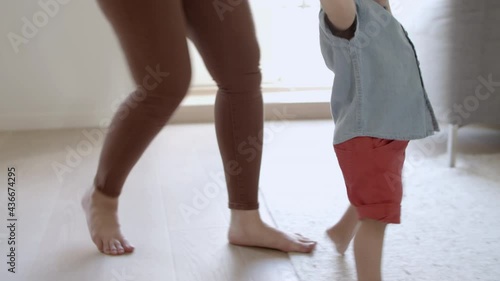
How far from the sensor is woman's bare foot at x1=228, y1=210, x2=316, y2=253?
121cm

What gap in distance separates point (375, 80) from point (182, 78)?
1.27 ft

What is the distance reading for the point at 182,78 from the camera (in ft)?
3.69

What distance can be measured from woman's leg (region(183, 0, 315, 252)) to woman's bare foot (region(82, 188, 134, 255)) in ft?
0.76

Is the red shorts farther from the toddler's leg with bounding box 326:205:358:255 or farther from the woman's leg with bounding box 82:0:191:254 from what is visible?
the woman's leg with bounding box 82:0:191:254

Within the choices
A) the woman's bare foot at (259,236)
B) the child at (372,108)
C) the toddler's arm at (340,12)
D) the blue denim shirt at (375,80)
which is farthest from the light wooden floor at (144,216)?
the toddler's arm at (340,12)

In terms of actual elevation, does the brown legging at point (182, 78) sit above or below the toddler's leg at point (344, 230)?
above

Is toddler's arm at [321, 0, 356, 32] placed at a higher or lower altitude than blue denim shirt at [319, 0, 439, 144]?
higher

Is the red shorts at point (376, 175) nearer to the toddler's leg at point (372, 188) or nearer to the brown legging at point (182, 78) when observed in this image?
the toddler's leg at point (372, 188)

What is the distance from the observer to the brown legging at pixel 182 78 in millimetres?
1071

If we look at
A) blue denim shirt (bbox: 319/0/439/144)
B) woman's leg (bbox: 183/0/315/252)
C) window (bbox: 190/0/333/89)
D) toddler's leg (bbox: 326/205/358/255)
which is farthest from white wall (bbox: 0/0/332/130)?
blue denim shirt (bbox: 319/0/439/144)

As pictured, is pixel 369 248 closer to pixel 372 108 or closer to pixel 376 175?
pixel 376 175

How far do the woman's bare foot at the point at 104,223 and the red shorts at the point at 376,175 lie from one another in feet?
1.74

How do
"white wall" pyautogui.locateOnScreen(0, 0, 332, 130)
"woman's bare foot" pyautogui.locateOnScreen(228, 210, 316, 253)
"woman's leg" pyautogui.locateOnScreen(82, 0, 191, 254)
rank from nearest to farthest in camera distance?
"woman's leg" pyautogui.locateOnScreen(82, 0, 191, 254)
"woman's bare foot" pyautogui.locateOnScreen(228, 210, 316, 253)
"white wall" pyautogui.locateOnScreen(0, 0, 332, 130)

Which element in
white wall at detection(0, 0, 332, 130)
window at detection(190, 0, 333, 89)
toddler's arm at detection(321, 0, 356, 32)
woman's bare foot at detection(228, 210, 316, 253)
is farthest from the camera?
window at detection(190, 0, 333, 89)
